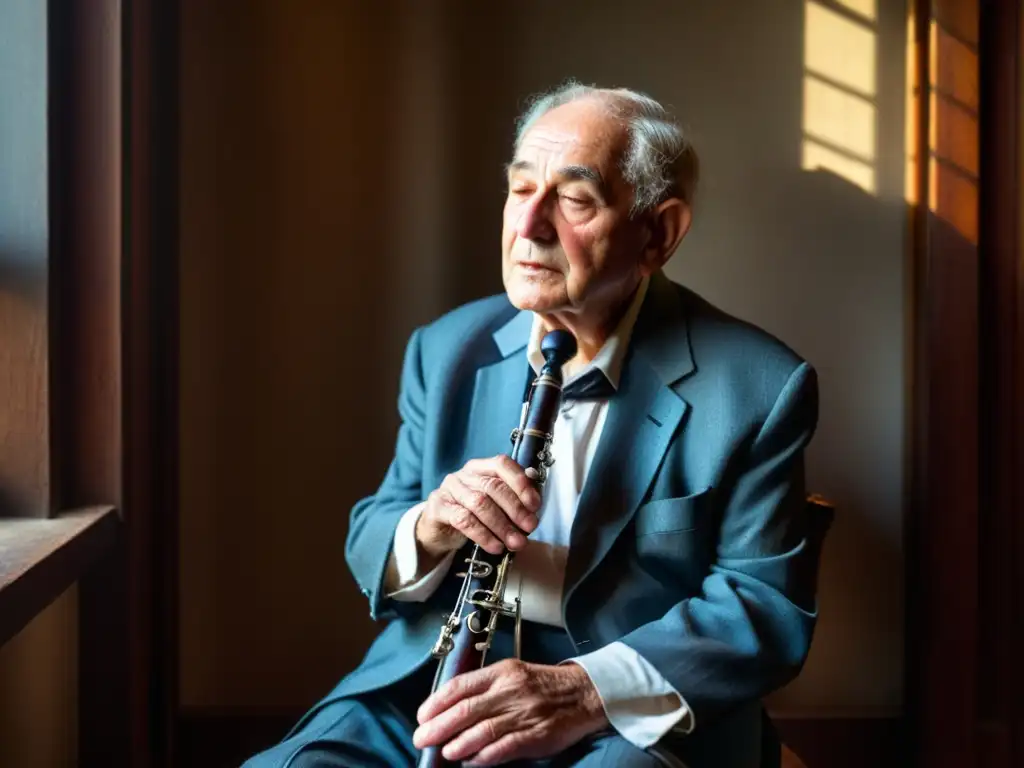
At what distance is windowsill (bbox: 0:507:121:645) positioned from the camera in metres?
1.16

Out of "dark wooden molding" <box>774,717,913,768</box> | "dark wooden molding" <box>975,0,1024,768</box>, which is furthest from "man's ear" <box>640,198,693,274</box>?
"dark wooden molding" <box>774,717,913,768</box>

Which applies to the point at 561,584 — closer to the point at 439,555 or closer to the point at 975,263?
the point at 439,555

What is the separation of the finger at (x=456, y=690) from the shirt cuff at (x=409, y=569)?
0.65 ft

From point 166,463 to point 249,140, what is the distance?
0.65 metres

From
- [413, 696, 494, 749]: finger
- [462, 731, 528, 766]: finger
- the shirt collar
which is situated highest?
the shirt collar

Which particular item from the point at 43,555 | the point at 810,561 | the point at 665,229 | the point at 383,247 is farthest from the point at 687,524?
the point at 383,247

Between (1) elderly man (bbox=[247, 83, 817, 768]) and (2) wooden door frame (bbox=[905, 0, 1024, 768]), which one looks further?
(2) wooden door frame (bbox=[905, 0, 1024, 768])

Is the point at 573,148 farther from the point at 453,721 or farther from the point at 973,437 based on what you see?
the point at 973,437

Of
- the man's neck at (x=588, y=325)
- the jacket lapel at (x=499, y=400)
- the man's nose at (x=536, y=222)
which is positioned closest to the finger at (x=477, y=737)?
the jacket lapel at (x=499, y=400)

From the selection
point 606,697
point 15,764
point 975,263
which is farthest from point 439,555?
point 975,263

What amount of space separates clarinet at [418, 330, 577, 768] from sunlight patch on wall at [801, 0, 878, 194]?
0.99 m

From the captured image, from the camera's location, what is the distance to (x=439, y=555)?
1.42 m

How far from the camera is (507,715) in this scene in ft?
4.04

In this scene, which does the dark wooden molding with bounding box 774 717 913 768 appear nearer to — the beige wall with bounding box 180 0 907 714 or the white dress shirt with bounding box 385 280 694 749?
the beige wall with bounding box 180 0 907 714
